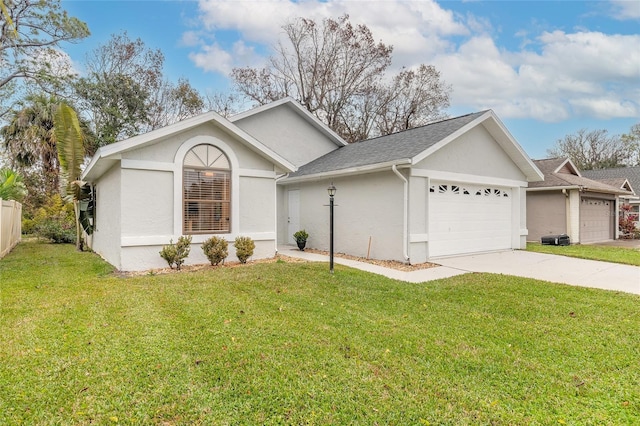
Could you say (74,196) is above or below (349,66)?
below

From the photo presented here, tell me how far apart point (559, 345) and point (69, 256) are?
1283 cm

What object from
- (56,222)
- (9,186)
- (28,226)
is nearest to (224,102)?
(28,226)

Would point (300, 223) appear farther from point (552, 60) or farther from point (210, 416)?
point (552, 60)

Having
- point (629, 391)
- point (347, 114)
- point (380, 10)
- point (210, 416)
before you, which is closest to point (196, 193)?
point (210, 416)

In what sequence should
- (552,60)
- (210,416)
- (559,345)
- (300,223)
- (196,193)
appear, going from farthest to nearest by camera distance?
(552,60) → (300,223) → (196,193) → (559,345) → (210,416)

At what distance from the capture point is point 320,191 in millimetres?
13117

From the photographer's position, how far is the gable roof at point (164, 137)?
795 centimetres

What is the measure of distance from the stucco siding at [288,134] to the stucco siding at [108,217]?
6285 millimetres

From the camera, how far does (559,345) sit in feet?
14.2

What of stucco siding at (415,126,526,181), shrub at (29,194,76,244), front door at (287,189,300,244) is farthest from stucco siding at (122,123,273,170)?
shrub at (29,194,76,244)

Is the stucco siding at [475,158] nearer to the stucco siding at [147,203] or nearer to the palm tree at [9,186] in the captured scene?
the stucco siding at [147,203]

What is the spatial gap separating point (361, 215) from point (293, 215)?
13.4 feet

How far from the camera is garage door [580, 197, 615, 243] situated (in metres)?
16.9

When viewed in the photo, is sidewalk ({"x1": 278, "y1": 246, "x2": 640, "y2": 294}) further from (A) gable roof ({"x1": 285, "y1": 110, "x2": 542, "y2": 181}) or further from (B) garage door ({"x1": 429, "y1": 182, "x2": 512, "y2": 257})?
(A) gable roof ({"x1": 285, "y1": 110, "x2": 542, "y2": 181})
